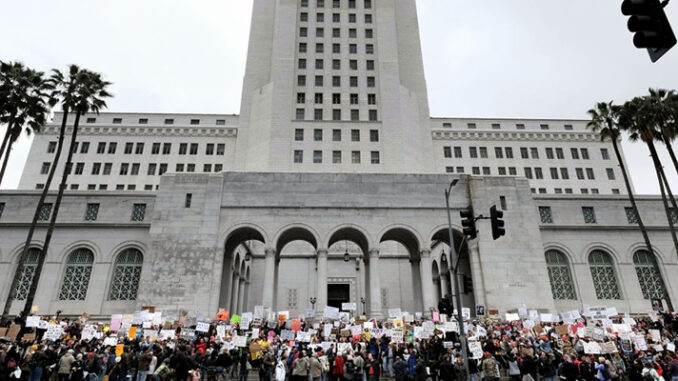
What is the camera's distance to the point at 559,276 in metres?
34.1

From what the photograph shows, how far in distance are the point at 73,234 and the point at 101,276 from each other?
4.56m

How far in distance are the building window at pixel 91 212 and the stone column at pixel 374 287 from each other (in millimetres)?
23354

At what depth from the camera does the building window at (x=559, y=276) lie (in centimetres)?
3350

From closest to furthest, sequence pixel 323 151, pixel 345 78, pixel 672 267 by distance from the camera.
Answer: pixel 672 267 → pixel 323 151 → pixel 345 78

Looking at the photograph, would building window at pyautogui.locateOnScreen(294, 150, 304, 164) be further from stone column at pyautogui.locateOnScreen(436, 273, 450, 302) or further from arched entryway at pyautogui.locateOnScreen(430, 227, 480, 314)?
stone column at pyautogui.locateOnScreen(436, 273, 450, 302)

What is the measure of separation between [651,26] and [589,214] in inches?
1428

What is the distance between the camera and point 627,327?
64.1ft

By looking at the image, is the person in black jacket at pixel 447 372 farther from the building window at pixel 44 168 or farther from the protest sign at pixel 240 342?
the building window at pixel 44 168

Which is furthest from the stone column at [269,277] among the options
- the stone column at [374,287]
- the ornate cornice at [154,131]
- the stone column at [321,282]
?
the ornate cornice at [154,131]

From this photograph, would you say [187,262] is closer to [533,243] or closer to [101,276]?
[101,276]

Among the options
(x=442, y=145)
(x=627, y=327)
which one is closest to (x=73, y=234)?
(x=627, y=327)

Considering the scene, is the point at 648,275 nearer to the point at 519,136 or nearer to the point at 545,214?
the point at 545,214

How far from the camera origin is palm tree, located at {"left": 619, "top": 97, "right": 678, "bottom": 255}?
32594 millimetres

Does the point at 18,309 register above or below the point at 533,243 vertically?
below
